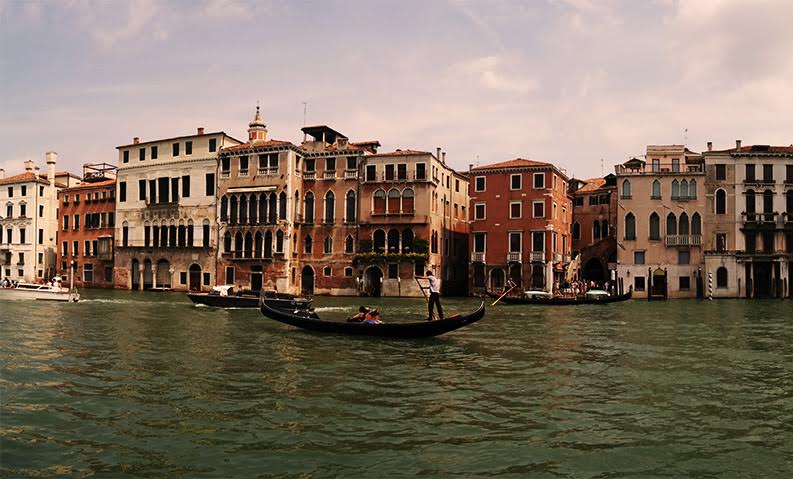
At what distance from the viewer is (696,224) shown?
39781 mm

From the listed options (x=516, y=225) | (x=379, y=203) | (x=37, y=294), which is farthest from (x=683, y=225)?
(x=37, y=294)

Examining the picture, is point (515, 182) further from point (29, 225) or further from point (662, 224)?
point (29, 225)

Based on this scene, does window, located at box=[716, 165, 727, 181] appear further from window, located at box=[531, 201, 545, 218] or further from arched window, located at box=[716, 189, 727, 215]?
window, located at box=[531, 201, 545, 218]

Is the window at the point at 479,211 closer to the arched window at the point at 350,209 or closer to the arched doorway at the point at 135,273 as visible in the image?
the arched window at the point at 350,209

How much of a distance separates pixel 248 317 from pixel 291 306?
5.15ft

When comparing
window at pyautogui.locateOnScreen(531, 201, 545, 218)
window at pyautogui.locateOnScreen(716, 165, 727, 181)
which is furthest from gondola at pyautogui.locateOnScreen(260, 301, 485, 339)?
window at pyautogui.locateOnScreen(716, 165, 727, 181)

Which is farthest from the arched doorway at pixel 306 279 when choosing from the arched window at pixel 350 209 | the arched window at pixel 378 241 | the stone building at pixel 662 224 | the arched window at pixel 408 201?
the stone building at pixel 662 224

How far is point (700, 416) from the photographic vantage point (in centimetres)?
887

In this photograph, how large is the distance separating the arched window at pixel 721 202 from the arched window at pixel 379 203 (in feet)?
66.8

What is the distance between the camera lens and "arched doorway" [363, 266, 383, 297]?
131 feet

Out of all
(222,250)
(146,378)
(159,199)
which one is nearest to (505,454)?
(146,378)

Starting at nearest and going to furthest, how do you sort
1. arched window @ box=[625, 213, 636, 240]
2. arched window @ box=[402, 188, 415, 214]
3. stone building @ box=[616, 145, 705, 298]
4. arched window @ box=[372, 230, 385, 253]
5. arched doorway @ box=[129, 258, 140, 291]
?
1. arched window @ box=[402, 188, 415, 214]
2. stone building @ box=[616, 145, 705, 298]
3. arched window @ box=[372, 230, 385, 253]
4. arched window @ box=[625, 213, 636, 240]
5. arched doorway @ box=[129, 258, 140, 291]

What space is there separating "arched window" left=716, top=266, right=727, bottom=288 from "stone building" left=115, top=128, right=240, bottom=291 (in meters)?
31.5

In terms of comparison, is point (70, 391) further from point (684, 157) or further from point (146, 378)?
point (684, 157)
